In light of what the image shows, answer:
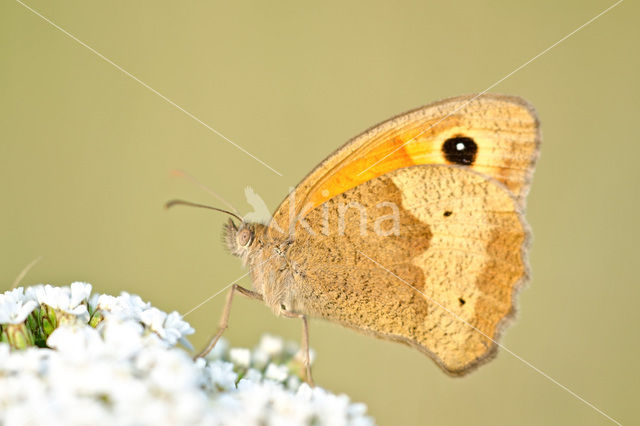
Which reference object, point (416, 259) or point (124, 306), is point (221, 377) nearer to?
point (124, 306)

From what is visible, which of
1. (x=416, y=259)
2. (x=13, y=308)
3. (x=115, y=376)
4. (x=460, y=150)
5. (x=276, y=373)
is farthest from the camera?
(x=416, y=259)

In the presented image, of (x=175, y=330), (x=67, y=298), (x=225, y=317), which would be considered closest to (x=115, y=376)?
(x=175, y=330)

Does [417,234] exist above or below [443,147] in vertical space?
below

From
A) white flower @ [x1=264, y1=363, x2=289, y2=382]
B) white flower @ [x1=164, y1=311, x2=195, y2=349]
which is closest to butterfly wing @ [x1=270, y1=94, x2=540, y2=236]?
white flower @ [x1=264, y1=363, x2=289, y2=382]

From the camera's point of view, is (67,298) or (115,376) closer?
(115,376)

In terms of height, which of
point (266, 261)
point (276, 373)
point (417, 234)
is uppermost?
point (417, 234)

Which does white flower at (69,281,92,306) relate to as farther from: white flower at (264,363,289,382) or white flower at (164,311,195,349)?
white flower at (264,363,289,382)

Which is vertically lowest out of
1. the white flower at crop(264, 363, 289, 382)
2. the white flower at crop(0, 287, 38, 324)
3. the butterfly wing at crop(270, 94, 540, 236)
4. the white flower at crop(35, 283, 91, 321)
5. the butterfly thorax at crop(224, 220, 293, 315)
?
the white flower at crop(0, 287, 38, 324)
